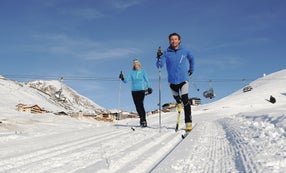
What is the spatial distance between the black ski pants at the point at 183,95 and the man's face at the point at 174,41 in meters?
0.97

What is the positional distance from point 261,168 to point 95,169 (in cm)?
148

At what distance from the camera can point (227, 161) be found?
3223 mm

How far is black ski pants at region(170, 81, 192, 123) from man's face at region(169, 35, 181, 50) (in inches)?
38.1

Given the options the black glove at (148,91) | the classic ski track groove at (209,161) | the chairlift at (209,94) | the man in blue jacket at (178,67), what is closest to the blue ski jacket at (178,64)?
the man in blue jacket at (178,67)

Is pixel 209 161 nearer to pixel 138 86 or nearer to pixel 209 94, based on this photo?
pixel 138 86

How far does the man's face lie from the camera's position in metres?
8.60

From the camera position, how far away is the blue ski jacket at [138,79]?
36.0ft

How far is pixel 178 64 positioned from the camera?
859cm

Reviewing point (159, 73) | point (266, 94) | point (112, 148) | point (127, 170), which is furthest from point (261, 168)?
point (266, 94)

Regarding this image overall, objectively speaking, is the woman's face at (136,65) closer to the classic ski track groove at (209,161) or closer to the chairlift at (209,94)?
the classic ski track groove at (209,161)

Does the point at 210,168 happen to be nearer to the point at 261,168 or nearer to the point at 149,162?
the point at 261,168

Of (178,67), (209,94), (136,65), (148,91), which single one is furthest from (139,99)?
(209,94)

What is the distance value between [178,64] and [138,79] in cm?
265

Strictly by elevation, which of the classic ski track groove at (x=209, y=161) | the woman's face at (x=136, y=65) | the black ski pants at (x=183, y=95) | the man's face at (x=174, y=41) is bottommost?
the classic ski track groove at (x=209, y=161)
